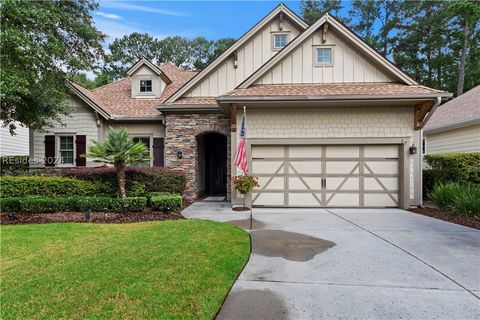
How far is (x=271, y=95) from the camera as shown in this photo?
905 cm

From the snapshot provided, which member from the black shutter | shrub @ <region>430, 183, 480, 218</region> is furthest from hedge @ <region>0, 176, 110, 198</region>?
shrub @ <region>430, 183, 480, 218</region>

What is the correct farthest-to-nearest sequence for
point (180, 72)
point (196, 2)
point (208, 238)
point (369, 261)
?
point (180, 72) < point (196, 2) < point (208, 238) < point (369, 261)

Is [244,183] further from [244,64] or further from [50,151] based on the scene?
[50,151]

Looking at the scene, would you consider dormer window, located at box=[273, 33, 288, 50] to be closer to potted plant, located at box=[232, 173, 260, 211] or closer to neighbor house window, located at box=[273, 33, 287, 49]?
neighbor house window, located at box=[273, 33, 287, 49]

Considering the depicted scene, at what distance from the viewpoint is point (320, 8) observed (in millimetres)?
30422

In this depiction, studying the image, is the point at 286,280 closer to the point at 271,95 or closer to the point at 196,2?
the point at 271,95

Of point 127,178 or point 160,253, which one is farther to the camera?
point 127,178

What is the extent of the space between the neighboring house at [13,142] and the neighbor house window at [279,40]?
1760cm

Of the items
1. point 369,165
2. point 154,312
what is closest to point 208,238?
point 154,312

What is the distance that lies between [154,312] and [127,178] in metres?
8.02

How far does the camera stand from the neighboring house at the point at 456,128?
11993mm

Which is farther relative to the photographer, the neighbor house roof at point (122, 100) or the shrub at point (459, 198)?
the neighbor house roof at point (122, 100)

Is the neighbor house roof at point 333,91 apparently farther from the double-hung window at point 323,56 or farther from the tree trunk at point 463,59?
the tree trunk at point 463,59

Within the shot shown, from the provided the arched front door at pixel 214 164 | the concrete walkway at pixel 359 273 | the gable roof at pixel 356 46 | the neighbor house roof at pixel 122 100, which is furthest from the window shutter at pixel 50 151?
the concrete walkway at pixel 359 273
